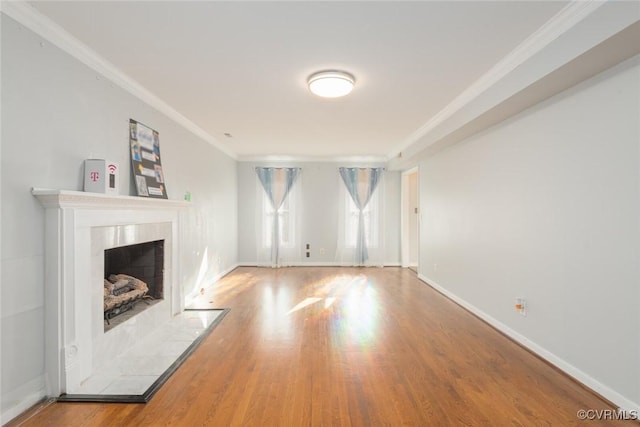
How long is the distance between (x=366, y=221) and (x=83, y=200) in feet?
18.3

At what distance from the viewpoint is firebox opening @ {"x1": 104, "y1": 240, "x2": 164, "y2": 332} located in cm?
282

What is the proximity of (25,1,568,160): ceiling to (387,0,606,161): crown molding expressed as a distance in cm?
6

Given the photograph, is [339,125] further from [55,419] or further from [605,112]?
[55,419]

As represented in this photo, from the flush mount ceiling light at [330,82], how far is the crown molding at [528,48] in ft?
4.11

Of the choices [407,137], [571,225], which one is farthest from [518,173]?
[407,137]

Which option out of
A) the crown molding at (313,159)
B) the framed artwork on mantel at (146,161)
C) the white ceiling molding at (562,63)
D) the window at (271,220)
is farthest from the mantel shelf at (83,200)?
the crown molding at (313,159)

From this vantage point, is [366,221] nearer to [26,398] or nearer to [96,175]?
[96,175]

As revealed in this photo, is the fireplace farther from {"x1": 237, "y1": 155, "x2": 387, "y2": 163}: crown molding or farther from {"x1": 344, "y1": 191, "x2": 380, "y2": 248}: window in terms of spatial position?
{"x1": 344, "y1": 191, "x2": 380, "y2": 248}: window

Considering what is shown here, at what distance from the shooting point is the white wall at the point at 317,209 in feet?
23.1

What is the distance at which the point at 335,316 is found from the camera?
3711 mm

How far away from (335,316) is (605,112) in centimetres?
313

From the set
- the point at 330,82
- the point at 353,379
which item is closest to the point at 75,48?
the point at 330,82

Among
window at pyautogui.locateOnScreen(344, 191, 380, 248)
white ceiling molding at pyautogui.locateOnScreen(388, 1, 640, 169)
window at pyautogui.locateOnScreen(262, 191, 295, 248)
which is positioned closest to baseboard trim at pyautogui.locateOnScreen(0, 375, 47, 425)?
white ceiling molding at pyautogui.locateOnScreen(388, 1, 640, 169)

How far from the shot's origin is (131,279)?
10.5ft
